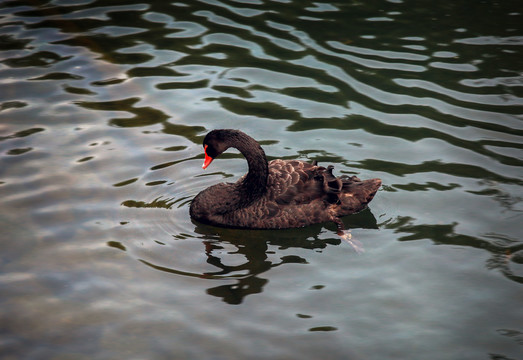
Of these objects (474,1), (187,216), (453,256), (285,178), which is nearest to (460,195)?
(453,256)

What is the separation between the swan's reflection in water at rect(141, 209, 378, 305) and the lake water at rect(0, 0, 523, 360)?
0.02 m

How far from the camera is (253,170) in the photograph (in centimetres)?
662

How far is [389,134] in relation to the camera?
26.4 feet

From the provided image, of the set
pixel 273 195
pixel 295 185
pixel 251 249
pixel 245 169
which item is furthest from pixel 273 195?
pixel 245 169

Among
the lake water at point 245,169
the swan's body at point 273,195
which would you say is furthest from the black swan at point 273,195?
the lake water at point 245,169

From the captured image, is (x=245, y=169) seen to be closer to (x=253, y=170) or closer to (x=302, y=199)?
(x=253, y=170)

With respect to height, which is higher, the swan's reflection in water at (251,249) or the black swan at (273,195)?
the black swan at (273,195)

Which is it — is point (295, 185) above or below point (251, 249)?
above

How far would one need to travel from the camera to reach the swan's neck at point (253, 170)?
6543 millimetres

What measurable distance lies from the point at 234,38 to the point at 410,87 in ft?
9.82

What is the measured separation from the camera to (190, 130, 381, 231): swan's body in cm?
658

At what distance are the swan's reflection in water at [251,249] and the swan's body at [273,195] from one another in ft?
0.31

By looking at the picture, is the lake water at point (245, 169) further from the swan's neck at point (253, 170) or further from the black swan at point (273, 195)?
the swan's neck at point (253, 170)

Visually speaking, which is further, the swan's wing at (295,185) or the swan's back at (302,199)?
the swan's wing at (295,185)
